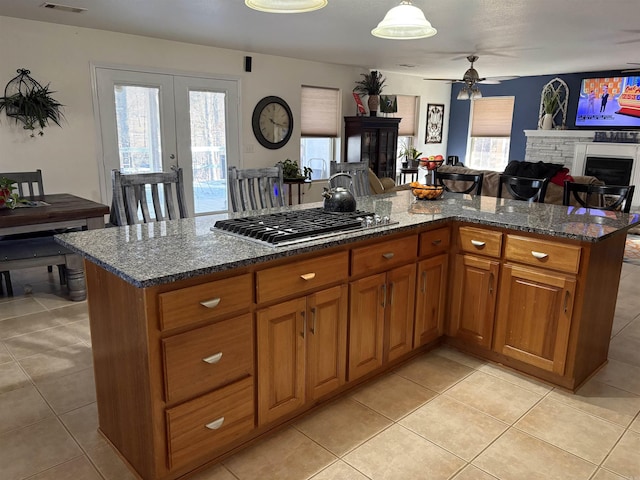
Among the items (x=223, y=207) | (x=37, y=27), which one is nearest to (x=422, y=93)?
(x=223, y=207)

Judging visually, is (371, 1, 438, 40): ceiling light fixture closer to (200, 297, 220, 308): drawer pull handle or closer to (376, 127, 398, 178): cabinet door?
(200, 297, 220, 308): drawer pull handle

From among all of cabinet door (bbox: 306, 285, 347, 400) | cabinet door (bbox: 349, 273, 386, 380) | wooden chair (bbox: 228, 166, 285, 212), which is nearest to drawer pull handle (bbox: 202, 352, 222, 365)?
cabinet door (bbox: 306, 285, 347, 400)

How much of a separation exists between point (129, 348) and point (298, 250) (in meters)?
0.76

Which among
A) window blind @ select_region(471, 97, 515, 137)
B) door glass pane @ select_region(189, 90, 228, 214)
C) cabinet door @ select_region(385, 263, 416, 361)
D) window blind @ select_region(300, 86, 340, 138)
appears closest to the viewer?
cabinet door @ select_region(385, 263, 416, 361)

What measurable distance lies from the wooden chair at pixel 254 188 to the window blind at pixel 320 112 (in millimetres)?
4066

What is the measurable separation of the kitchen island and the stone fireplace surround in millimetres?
6071

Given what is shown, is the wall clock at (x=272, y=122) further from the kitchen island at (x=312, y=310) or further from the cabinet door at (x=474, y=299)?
the cabinet door at (x=474, y=299)

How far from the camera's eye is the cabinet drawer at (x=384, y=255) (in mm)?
2377

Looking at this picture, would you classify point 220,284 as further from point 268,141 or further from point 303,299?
point 268,141

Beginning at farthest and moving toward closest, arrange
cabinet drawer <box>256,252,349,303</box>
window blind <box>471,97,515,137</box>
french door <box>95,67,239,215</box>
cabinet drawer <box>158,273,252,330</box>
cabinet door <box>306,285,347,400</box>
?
window blind <box>471,97,515,137</box>, french door <box>95,67,239,215</box>, cabinet door <box>306,285,347,400</box>, cabinet drawer <box>256,252,349,303</box>, cabinet drawer <box>158,273,252,330</box>

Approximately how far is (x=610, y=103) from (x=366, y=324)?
7.91m

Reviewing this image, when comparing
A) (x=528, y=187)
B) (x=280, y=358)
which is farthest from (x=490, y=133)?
(x=280, y=358)

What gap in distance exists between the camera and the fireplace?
809cm

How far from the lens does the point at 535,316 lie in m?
2.68
